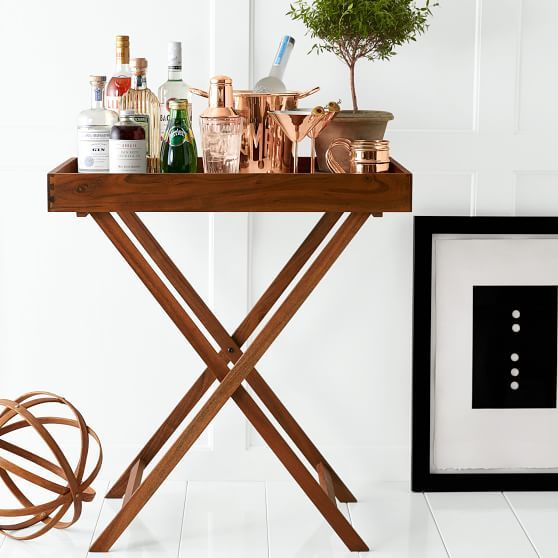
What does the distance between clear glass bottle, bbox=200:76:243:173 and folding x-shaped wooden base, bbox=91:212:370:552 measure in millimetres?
295

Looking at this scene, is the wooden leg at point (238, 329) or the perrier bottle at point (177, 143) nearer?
the perrier bottle at point (177, 143)

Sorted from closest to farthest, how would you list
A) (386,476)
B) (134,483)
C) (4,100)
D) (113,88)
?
(113,88) < (134,483) < (4,100) < (386,476)

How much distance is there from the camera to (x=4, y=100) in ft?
9.20

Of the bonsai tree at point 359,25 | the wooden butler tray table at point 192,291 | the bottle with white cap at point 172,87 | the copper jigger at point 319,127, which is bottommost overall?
the wooden butler tray table at point 192,291

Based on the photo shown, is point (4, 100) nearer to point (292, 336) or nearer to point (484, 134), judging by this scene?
point (292, 336)

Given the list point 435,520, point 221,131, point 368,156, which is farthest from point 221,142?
point 435,520

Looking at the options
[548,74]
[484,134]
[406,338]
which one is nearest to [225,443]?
[406,338]

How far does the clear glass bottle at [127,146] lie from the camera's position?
222 cm

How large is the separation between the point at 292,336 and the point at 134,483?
2.22ft

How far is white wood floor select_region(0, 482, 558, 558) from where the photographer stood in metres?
2.55

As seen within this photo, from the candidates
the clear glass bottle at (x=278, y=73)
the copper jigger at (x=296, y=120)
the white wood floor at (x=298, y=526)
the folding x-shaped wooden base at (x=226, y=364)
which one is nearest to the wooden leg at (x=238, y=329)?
the folding x-shaped wooden base at (x=226, y=364)

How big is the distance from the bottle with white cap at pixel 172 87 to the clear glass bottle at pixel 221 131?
13 cm

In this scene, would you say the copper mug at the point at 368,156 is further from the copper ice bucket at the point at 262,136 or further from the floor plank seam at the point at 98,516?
the floor plank seam at the point at 98,516

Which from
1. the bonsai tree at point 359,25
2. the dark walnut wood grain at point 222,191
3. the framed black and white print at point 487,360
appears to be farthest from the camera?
the framed black and white print at point 487,360
